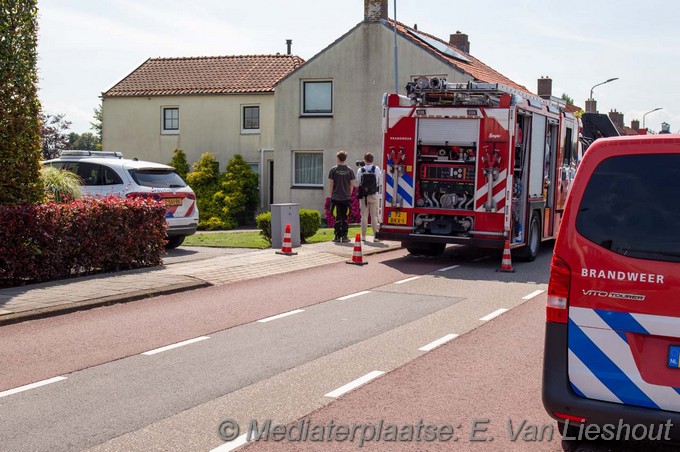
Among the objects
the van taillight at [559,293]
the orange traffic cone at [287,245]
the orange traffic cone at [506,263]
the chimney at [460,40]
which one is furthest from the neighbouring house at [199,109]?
the van taillight at [559,293]

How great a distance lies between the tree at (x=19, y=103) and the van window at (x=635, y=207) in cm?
952

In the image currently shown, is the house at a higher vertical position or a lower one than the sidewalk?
higher

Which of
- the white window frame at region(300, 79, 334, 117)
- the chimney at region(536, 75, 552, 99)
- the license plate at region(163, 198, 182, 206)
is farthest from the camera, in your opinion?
the chimney at region(536, 75, 552, 99)

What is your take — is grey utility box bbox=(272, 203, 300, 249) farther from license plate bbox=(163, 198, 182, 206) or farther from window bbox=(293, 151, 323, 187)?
window bbox=(293, 151, 323, 187)

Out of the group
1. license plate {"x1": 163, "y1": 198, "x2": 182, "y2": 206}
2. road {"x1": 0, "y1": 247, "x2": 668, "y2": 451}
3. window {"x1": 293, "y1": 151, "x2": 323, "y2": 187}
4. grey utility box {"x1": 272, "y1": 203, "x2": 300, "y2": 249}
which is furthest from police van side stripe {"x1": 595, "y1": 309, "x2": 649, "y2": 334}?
window {"x1": 293, "y1": 151, "x2": 323, "y2": 187}

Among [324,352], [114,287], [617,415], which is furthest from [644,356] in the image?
[114,287]

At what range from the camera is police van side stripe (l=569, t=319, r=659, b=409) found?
15.6 feet

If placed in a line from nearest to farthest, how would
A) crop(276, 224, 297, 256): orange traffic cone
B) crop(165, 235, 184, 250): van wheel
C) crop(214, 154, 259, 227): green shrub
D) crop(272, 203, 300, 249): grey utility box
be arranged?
crop(276, 224, 297, 256): orange traffic cone, crop(272, 203, 300, 249): grey utility box, crop(165, 235, 184, 250): van wheel, crop(214, 154, 259, 227): green shrub

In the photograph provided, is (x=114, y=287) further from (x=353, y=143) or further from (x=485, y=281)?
(x=353, y=143)

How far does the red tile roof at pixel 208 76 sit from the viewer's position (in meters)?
34.7

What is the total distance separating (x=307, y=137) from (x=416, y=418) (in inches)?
1035

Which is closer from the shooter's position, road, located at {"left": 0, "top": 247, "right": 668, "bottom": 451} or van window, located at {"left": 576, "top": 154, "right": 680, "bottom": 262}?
van window, located at {"left": 576, "top": 154, "right": 680, "bottom": 262}

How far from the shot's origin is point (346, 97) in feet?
101

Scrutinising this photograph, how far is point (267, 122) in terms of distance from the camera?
3400cm
